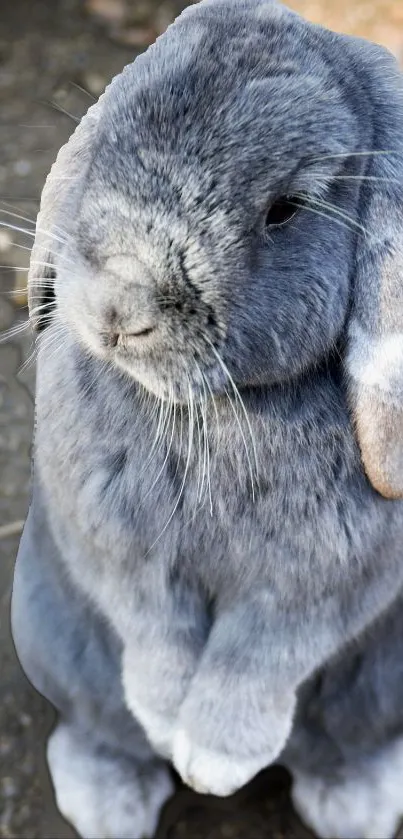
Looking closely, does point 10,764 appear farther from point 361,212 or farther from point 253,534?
point 361,212

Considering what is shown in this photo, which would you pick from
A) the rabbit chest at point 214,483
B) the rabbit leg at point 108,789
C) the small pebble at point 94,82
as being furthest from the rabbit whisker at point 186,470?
the small pebble at point 94,82

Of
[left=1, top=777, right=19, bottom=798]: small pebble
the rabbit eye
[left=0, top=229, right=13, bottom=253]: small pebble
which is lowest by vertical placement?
[left=1, top=777, right=19, bottom=798]: small pebble

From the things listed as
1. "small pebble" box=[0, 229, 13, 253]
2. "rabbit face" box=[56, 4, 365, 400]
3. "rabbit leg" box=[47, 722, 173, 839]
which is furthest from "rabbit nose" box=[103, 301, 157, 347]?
"small pebble" box=[0, 229, 13, 253]

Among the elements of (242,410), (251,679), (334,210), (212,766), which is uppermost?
(334,210)

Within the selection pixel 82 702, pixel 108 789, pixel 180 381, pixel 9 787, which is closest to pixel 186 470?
pixel 180 381

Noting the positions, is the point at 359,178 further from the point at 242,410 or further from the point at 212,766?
the point at 212,766

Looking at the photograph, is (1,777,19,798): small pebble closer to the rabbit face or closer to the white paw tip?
the white paw tip

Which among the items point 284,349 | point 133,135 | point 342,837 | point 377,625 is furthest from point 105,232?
point 342,837

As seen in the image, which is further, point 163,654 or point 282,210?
point 163,654
